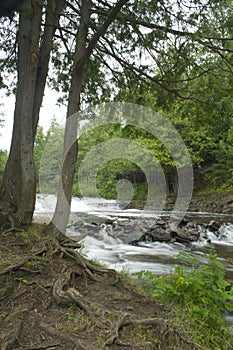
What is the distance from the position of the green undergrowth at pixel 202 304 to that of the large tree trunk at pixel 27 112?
2804 millimetres

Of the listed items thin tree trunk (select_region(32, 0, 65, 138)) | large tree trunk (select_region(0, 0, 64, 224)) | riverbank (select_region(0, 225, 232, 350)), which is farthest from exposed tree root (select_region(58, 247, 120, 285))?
thin tree trunk (select_region(32, 0, 65, 138))

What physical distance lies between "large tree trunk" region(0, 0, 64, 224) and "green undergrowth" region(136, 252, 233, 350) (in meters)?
2.80

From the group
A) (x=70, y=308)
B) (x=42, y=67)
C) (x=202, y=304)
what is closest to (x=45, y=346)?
(x=70, y=308)

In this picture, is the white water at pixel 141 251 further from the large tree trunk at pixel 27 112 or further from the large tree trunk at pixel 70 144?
the large tree trunk at pixel 27 112

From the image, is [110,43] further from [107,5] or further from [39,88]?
[39,88]

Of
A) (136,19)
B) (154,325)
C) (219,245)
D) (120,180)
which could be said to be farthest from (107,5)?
(120,180)

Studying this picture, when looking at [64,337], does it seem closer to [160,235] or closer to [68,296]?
[68,296]

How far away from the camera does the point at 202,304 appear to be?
161 inches

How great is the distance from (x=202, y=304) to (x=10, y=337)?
7.59ft

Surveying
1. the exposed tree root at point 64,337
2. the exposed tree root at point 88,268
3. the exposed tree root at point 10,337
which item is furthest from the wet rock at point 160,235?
the exposed tree root at point 10,337

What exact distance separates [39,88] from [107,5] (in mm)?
2189

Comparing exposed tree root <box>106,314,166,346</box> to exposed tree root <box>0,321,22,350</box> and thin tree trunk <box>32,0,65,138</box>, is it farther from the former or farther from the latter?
thin tree trunk <box>32,0,65,138</box>

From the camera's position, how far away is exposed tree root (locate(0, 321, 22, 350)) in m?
2.78

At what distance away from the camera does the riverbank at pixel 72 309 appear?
304cm
